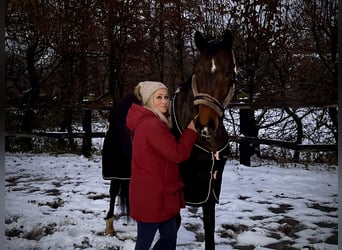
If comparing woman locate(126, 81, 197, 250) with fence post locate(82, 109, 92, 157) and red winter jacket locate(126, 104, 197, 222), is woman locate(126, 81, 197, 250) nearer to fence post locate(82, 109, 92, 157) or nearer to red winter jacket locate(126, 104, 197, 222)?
red winter jacket locate(126, 104, 197, 222)

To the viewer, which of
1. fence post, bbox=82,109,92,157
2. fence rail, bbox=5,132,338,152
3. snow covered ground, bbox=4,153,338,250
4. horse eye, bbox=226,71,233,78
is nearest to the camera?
horse eye, bbox=226,71,233,78

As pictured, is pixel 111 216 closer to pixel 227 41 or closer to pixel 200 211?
pixel 200 211

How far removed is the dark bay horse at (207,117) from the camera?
1.80m

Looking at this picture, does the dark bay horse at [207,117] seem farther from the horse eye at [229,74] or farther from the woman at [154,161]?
the woman at [154,161]

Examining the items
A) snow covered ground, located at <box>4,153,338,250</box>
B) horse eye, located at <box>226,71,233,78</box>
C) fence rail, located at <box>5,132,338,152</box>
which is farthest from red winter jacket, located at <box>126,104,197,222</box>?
fence rail, located at <box>5,132,338,152</box>

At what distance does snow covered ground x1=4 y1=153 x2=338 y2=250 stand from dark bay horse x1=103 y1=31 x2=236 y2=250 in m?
0.72

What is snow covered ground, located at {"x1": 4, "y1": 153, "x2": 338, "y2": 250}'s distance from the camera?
275 centimetres

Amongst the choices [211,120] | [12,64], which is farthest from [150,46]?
[211,120]

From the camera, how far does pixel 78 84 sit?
5.25 meters

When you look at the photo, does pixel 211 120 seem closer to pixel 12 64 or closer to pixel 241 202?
pixel 241 202

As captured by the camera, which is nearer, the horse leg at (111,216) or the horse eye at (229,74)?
the horse eye at (229,74)

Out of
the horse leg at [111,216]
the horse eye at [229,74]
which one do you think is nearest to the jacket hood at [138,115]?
the horse eye at [229,74]

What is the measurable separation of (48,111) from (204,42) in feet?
14.2

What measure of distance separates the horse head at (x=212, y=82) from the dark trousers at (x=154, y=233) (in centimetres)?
51
